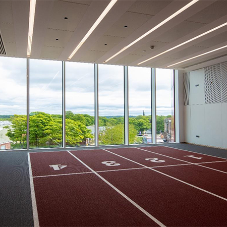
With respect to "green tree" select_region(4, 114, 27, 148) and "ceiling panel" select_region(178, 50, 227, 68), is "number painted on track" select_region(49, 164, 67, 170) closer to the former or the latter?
"green tree" select_region(4, 114, 27, 148)

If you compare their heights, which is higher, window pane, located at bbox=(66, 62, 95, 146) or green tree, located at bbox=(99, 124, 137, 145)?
window pane, located at bbox=(66, 62, 95, 146)

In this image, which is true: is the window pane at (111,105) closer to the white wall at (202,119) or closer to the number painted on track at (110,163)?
the white wall at (202,119)

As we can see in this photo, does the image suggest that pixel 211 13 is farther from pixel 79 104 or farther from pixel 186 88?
pixel 186 88

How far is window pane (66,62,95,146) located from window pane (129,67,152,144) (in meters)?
2.05

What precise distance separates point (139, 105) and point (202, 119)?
318cm

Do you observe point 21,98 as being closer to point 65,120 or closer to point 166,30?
point 65,120

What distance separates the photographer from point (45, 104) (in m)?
11.8

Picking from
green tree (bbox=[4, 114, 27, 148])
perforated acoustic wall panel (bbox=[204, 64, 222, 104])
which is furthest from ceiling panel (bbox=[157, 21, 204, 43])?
green tree (bbox=[4, 114, 27, 148])

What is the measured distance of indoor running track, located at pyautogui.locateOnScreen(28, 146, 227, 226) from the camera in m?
3.70

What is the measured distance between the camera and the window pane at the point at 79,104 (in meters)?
12.3

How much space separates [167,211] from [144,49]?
6762 millimetres

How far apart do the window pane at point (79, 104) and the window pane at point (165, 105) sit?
3.57m

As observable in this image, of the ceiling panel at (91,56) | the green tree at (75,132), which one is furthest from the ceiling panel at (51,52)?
the green tree at (75,132)

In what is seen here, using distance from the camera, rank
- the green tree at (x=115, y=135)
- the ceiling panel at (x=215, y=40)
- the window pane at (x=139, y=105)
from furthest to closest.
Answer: the window pane at (x=139, y=105), the green tree at (x=115, y=135), the ceiling panel at (x=215, y=40)
